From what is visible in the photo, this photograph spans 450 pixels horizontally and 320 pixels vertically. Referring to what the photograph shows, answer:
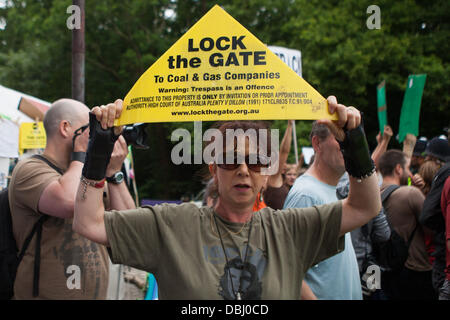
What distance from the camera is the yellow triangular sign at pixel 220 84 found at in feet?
5.54

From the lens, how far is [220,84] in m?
1.74

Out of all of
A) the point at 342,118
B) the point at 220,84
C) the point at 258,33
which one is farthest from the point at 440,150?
the point at 258,33

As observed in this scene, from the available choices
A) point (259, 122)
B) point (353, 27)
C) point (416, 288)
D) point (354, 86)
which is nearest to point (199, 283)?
point (259, 122)

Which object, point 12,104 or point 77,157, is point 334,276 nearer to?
point 77,157

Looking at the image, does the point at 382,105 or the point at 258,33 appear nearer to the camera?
the point at 382,105

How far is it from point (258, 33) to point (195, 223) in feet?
33.3

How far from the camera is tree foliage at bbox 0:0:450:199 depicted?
11984 mm

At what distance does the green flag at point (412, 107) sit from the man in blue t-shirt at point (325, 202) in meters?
3.05

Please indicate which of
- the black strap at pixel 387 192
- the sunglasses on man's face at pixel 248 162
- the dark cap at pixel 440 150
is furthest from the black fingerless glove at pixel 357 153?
the dark cap at pixel 440 150

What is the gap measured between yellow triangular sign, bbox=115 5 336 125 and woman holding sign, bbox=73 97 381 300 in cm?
11

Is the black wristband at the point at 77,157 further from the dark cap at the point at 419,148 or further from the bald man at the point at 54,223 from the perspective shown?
the dark cap at the point at 419,148

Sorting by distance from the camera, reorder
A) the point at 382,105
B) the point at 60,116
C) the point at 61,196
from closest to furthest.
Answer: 1. the point at 61,196
2. the point at 60,116
3. the point at 382,105

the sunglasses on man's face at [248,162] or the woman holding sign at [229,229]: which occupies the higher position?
the sunglasses on man's face at [248,162]

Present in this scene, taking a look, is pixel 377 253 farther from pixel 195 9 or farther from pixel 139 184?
pixel 139 184
